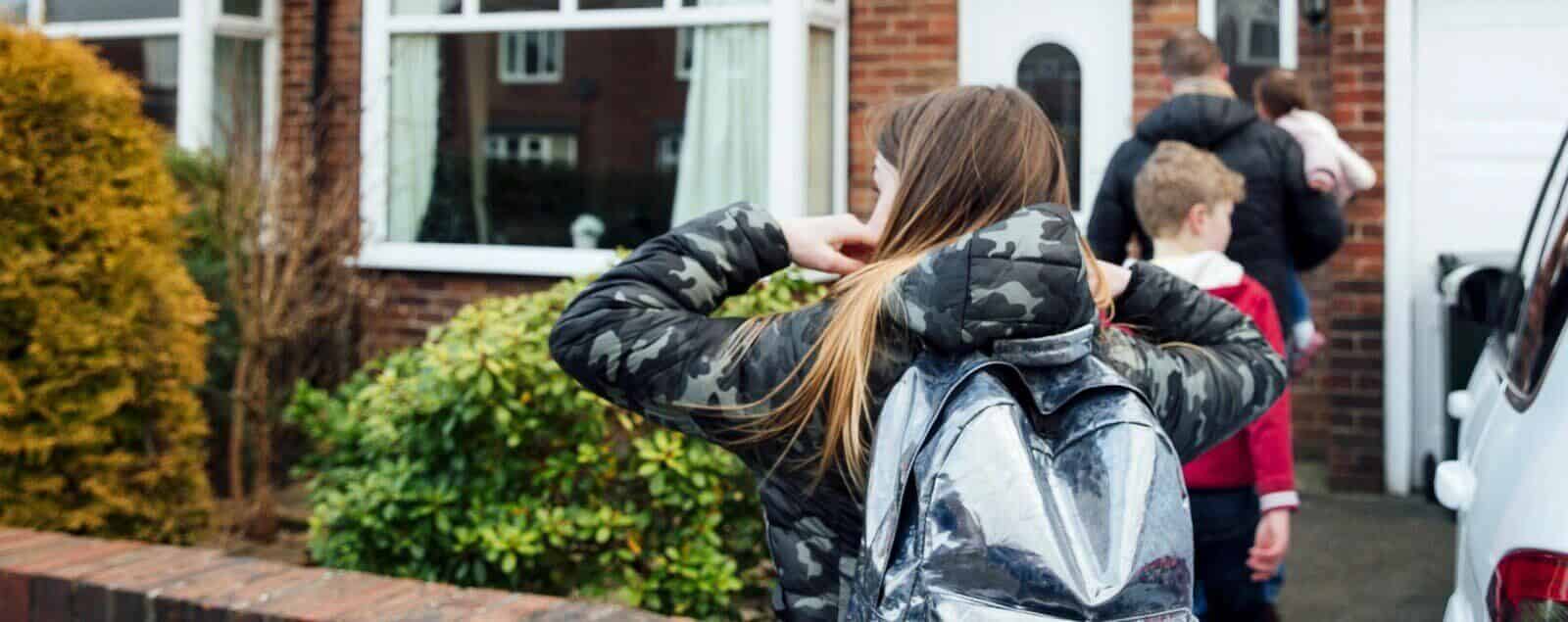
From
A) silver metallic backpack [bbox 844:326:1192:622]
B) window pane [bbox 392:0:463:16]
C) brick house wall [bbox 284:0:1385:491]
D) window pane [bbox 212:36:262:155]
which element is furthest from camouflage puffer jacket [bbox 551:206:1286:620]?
window pane [bbox 212:36:262:155]

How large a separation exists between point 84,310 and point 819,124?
11.1 feet

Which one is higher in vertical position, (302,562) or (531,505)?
(531,505)

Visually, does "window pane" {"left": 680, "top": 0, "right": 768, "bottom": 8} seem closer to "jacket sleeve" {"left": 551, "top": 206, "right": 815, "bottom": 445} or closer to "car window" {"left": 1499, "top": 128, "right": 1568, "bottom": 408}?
"car window" {"left": 1499, "top": 128, "right": 1568, "bottom": 408}

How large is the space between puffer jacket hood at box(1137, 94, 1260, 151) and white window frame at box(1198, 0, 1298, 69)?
211cm

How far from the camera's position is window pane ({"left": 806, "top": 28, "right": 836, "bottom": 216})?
23.0 ft

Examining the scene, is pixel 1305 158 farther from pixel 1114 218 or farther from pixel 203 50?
pixel 203 50

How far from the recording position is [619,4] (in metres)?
7.26

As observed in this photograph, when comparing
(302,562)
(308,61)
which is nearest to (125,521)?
(302,562)

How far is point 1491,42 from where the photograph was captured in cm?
625

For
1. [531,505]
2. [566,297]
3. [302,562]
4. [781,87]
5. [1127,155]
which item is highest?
[781,87]

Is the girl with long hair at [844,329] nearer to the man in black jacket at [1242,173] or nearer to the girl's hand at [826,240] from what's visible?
the girl's hand at [826,240]

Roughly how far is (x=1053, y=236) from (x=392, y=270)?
642 centimetres

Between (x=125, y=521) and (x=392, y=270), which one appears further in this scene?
(x=392, y=270)

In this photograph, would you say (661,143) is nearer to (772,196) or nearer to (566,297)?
(772,196)
